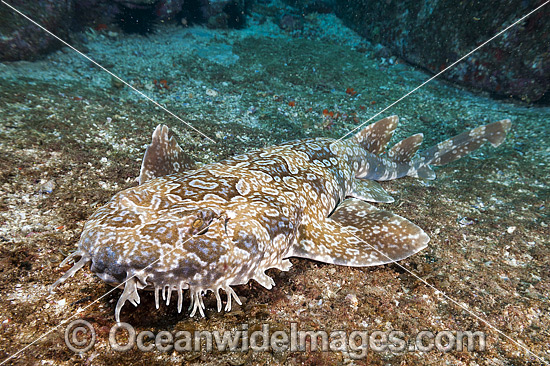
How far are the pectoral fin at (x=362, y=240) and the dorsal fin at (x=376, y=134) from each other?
171cm

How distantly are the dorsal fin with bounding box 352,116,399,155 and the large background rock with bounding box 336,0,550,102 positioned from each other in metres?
6.05

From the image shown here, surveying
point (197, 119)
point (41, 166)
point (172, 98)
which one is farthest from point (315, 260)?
point (172, 98)

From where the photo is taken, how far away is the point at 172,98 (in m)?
6.78

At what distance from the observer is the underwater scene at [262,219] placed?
1884 millimetres

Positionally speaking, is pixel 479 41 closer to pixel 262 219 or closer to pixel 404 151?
pixel 404 151

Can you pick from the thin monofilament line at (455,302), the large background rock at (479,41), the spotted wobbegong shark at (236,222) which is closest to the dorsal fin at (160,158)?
the spotted wobbegong shark at (236,222)

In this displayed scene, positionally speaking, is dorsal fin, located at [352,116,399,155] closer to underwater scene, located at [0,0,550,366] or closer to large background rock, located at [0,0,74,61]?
underwater scene, located at [0,0,550,366]

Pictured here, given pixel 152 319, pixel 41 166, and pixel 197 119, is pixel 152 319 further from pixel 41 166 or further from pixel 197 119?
pixel 197 119

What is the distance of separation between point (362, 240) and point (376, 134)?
2.37 meters

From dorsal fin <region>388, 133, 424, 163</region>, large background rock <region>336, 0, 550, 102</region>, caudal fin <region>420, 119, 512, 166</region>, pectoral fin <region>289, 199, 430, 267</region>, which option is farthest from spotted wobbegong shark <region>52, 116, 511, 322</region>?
large background rock <region>336, 0, 550, 102</region>

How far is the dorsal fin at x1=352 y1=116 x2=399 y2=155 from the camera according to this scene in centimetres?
456

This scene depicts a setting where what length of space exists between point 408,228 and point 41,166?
468cm

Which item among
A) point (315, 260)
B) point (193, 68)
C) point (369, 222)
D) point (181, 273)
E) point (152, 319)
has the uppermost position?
point (193, 68)

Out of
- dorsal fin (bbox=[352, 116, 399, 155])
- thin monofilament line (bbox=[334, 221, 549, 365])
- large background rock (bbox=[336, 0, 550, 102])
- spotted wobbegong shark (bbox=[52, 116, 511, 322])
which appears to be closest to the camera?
spotted wobbegong shark (bbox=[52, 116, 511, 322])
